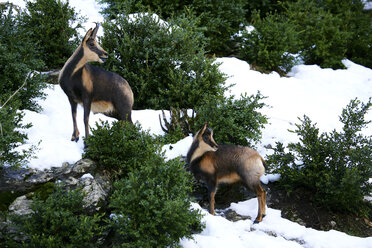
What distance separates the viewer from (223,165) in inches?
198

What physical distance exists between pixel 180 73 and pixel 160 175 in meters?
3.32

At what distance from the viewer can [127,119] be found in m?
5.58

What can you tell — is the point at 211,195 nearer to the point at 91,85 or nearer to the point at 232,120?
the point at 232,120

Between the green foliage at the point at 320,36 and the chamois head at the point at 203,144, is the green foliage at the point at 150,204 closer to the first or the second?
the chamois head at the point at 203,144

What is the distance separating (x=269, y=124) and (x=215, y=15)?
5.05 meters

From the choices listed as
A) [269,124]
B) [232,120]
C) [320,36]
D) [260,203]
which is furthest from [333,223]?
[320,36]

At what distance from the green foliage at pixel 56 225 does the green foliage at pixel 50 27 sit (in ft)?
16.5

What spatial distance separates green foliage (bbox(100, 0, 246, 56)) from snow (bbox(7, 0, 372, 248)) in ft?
3.46

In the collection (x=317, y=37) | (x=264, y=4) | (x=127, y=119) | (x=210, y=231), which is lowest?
(x=210, y=231)

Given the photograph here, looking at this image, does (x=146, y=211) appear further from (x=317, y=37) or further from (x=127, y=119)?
(x=317, y=37)

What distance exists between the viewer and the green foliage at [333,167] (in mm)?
5426

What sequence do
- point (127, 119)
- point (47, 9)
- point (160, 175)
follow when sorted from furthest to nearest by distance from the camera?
point (47, 9)
point (127, 119)
point (160, 175)

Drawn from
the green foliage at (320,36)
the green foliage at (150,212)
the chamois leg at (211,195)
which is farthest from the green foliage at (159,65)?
the green foliage at (320,36)

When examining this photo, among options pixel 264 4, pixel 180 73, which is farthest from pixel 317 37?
pixel 180 73
